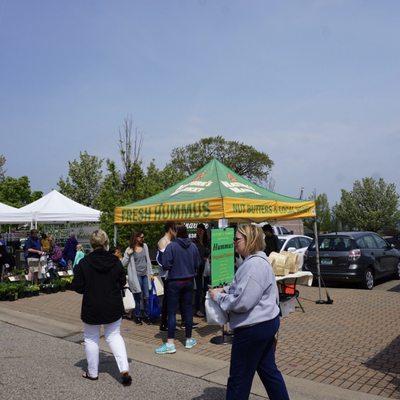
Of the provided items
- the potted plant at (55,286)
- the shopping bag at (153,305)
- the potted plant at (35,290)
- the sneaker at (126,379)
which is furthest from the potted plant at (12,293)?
the sneaker at (126,379)

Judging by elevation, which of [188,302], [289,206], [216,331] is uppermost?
[289,206]

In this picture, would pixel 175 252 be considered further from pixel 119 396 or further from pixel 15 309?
pixel 15 309

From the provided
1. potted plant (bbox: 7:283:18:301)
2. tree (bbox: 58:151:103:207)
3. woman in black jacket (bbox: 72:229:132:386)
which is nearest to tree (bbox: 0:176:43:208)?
tree (bbox: 58:151:103:207)

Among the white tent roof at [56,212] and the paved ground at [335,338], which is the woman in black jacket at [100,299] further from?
the white tent roof at [56,212]

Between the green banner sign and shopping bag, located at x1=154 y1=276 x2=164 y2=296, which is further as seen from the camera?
shopping bag, located at x1=154 y1=276 x2=164 y2=296

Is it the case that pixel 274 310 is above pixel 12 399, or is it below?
above

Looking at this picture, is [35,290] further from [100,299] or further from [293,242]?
[293,242]

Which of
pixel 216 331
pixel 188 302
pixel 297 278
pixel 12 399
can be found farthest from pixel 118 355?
pixel 297 278

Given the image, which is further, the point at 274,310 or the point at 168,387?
the point at 168,387

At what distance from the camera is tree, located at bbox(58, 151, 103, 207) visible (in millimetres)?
42125

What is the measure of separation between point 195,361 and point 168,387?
101 centimetres

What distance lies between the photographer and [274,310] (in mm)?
3686

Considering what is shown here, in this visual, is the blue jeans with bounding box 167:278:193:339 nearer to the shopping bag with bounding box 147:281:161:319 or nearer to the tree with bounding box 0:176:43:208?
the shopping bag with bounding box 147:281:161:319

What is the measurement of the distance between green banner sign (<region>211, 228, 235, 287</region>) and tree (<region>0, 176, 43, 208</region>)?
127 feet
